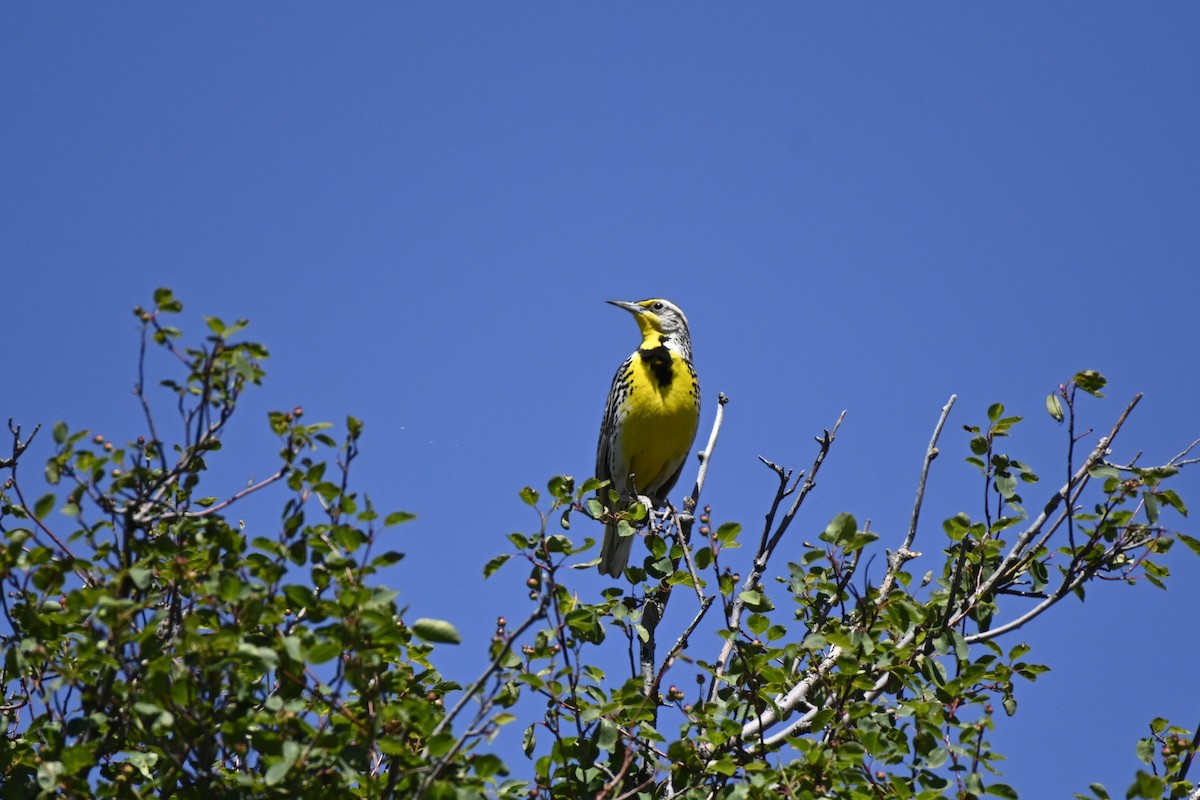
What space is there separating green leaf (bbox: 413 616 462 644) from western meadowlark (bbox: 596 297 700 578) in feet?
14.2

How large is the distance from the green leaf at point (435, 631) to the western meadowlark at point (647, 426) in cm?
433

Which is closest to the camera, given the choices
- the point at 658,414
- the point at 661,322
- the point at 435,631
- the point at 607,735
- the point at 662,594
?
the point at 435,631

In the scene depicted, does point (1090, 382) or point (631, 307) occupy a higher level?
point (631, 307)

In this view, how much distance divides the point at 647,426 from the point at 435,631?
475 cm

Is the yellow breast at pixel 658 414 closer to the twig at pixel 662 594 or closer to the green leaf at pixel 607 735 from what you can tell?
the twig at pixel 662 594

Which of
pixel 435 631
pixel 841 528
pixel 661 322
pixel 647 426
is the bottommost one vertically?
pixel 435 631

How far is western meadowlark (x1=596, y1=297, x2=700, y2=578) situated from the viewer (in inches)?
321

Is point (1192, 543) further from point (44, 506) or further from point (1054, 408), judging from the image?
point (44, 506)

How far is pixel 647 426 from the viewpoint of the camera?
8172mm

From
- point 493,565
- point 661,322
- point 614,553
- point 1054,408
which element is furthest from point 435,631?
point 661,322

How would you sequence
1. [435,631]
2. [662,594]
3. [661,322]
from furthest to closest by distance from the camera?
1. [661,322]
2. [662,594]
3. [435,631]

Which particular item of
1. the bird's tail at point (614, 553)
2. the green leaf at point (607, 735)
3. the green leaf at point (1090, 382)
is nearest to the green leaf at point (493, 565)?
the green leaf at point (607, 735)

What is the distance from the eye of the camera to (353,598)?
3.41 m

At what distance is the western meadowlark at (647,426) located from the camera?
816 cm
